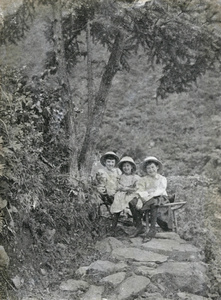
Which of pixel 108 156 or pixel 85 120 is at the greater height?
pixel 85 120

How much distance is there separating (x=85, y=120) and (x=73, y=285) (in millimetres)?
1513

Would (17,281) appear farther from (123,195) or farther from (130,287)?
(123,195)

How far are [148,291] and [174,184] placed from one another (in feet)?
4.14

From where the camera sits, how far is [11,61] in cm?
419

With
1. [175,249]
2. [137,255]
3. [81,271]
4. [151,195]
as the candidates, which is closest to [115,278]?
[81,271]

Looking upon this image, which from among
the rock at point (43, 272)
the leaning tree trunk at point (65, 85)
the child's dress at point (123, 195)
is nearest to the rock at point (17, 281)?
the rock at point (43, 272)

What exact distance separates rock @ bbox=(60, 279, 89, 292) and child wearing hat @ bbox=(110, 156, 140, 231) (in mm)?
820

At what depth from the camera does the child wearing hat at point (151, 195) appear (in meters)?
4.38

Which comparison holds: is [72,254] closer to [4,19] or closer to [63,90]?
[63,90]

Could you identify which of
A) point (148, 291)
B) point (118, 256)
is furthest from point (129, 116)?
point (148, 291)

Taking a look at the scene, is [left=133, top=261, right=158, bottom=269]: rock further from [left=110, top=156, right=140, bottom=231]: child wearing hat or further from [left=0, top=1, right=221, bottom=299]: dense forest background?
[left=110, top=156, right=140, bottom=231]: child wearing hat

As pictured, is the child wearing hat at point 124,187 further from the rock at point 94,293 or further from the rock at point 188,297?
the rock at point 188,297

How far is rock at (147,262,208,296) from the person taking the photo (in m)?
3.56

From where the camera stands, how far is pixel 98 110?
4488 mm
